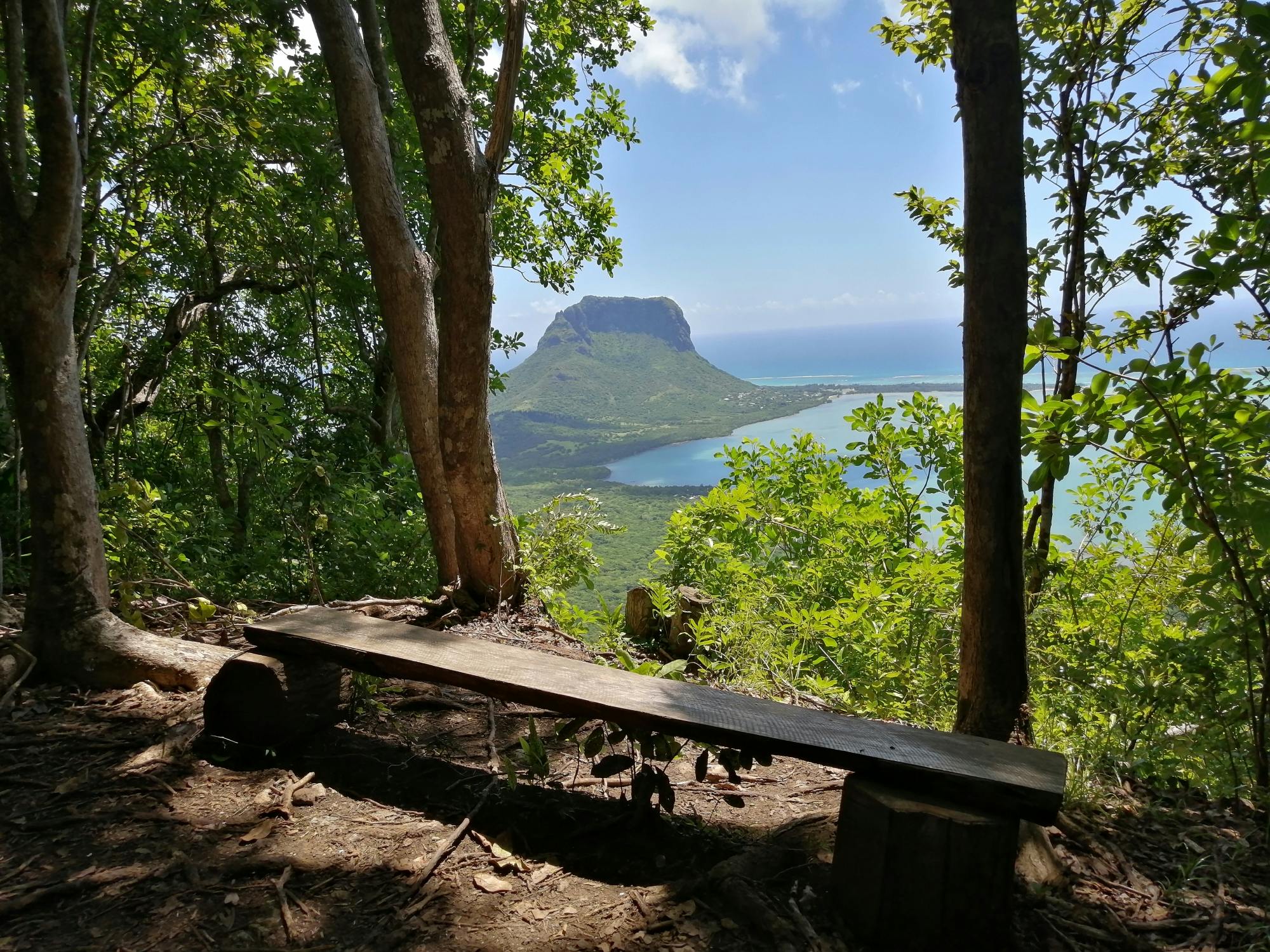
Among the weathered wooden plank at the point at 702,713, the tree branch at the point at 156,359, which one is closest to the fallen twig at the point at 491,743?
the weathered wooden plank at the point at 702,713

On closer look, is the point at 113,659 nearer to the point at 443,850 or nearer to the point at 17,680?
the point at 17,680

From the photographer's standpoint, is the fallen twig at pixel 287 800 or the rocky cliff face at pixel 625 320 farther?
the rocky cliff face at pixel 625 320

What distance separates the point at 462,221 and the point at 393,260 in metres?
0.79

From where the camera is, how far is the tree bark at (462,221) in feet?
12.8

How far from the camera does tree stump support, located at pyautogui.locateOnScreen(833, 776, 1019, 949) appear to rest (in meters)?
1.59

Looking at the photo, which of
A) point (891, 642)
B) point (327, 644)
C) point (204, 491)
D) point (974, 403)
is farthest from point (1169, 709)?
point (204, 491)

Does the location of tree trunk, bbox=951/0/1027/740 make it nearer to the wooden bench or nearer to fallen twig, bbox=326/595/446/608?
the wooden bench

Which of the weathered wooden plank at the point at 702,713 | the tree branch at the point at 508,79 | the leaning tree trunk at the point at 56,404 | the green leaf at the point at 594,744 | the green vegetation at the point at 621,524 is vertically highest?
the tree branch at the point at 508,79

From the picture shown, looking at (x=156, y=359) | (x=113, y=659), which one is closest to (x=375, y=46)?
(x=156, y=359)

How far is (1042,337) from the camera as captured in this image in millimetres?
1997

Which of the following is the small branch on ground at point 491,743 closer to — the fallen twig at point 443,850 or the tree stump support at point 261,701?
the fallen twig at point 443,850

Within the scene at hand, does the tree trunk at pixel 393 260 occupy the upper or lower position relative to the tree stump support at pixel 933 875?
upper

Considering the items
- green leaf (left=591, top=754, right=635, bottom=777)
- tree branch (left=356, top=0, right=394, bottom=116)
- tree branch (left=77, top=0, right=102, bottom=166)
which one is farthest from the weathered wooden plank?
tree branch (left=356, top=0, right=394, bottom=116)

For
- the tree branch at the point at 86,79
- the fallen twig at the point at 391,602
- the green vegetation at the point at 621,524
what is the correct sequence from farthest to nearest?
the green vegetation at the point at 621,524 → the fallen twig at the point at 391,602 → the tree branch at the point at 86,79
